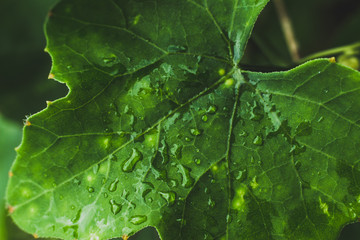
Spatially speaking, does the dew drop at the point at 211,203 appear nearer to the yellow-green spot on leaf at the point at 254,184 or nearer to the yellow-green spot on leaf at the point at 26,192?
the yellow-green spot on leaf at the point at 254,184

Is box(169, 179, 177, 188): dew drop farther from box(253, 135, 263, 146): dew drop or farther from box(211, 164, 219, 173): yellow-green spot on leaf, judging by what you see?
box(253, 135, 263, 146): dew drop

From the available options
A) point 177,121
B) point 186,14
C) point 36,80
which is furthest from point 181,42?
point 36,80

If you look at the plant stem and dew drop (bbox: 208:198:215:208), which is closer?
dew drop (bbox: 208:198:215:208)

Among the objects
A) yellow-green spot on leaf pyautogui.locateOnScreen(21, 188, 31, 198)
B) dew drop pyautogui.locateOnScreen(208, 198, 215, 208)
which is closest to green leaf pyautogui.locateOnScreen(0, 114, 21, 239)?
yellow-green spot on leaf pyautogui.locateOnScreen(21, 188, 31, 198)

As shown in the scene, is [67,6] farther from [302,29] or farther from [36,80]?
[302,29]

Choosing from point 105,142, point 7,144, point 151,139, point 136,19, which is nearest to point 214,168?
point 151,139

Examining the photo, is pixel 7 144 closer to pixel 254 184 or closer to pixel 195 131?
pixel 195 131

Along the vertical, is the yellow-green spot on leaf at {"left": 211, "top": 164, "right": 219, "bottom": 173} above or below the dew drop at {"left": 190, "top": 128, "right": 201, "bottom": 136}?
below
